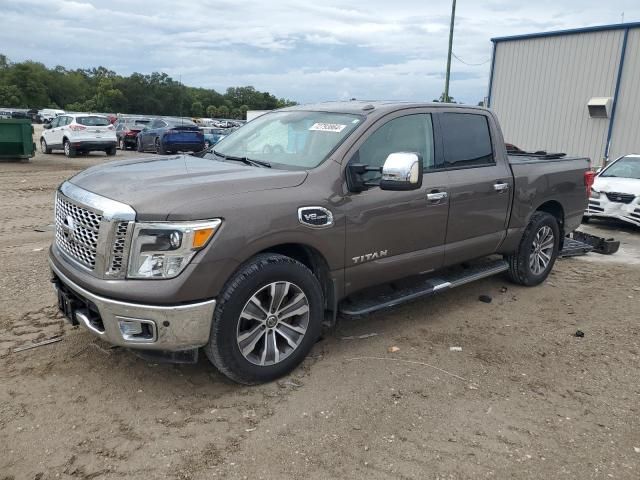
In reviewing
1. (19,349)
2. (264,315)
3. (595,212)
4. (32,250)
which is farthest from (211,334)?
(595,212)

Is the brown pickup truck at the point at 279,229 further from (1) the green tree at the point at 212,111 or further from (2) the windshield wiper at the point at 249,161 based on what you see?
(1) the green tree at the point at 212,111

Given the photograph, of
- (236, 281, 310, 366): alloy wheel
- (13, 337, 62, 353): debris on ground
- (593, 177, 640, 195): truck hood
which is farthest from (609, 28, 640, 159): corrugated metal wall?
(13, 337, 62, 353): debris on ground

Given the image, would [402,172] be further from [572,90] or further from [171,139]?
[171,139]

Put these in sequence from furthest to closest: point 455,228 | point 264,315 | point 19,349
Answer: point 455,228 < point 19,349 < point 264,315

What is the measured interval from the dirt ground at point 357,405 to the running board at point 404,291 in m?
0.35

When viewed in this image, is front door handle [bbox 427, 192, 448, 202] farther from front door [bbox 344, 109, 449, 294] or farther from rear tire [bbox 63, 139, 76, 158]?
rear tire [bbox 63, 139, 76, 158]

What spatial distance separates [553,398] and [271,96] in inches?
3973

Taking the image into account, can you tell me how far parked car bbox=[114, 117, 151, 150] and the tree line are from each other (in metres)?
62.8

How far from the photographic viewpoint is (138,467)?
106 inches

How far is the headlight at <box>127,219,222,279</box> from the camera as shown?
118 inches

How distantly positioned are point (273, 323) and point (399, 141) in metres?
1.81

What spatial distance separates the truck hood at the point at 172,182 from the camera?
306 centimetres

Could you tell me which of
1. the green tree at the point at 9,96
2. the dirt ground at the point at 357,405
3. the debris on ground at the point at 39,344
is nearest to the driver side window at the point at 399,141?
the dirt ground at the point at 357,405

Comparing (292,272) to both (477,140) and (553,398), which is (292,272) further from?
(477,140)
